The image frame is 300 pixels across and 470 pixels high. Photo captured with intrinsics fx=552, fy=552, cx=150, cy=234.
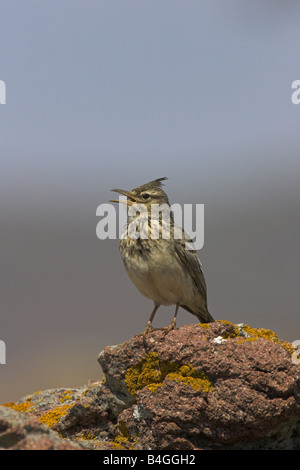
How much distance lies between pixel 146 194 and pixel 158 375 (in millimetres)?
2799

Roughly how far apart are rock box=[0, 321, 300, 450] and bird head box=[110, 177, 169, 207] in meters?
2.23

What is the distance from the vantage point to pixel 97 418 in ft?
18.7

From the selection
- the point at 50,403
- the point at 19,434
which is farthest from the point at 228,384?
the point at 50,403

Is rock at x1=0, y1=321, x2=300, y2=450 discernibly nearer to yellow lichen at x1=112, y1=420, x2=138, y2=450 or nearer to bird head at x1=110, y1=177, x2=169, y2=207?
yellow lichen at x1=112, y1=420, x2=138, y2=450

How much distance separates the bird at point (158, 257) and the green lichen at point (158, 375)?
0.73m

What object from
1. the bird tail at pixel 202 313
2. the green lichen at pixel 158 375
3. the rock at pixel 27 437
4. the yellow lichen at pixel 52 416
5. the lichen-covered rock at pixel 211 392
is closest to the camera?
the rock at pixel 27 437

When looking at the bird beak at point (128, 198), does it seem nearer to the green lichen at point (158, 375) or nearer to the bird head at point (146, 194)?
the bird head at point (146, 194)

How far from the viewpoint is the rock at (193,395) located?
4.85m

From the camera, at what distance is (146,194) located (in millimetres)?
7402

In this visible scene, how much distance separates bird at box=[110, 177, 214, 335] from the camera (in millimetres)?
6703

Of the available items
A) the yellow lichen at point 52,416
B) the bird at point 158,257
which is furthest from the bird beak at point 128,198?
the yellow lichen at point 52,416
